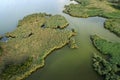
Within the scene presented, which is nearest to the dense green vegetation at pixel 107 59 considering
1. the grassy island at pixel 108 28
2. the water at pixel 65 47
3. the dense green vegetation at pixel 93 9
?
the grassy island at pixel 108 28

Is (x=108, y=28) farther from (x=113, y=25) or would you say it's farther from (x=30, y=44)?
(x=30, y=44)

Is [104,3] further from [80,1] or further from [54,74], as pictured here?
[54,74]

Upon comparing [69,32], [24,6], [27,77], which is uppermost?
[24,6]

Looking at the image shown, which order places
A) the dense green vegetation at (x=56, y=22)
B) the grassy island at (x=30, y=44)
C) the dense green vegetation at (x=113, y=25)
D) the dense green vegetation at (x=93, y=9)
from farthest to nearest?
the dense green vegetation at (x=93, y=9) → the dense green vegetation at (x=56, y=22) → the dense green vegetation at (x=113, y=25) → the grassy island at (x=30, y=44)

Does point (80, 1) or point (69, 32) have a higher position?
point (80, 1)

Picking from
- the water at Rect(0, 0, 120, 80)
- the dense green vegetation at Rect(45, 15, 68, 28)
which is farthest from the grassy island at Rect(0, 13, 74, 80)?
the water at Rect(0, 0, 120, 80)

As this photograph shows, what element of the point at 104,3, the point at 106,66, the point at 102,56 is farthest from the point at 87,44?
the point at 104,3

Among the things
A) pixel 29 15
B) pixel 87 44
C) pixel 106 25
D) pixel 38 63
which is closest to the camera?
pixel 38 63

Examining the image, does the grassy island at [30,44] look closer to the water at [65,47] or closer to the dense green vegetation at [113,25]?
the water at [65,47]
